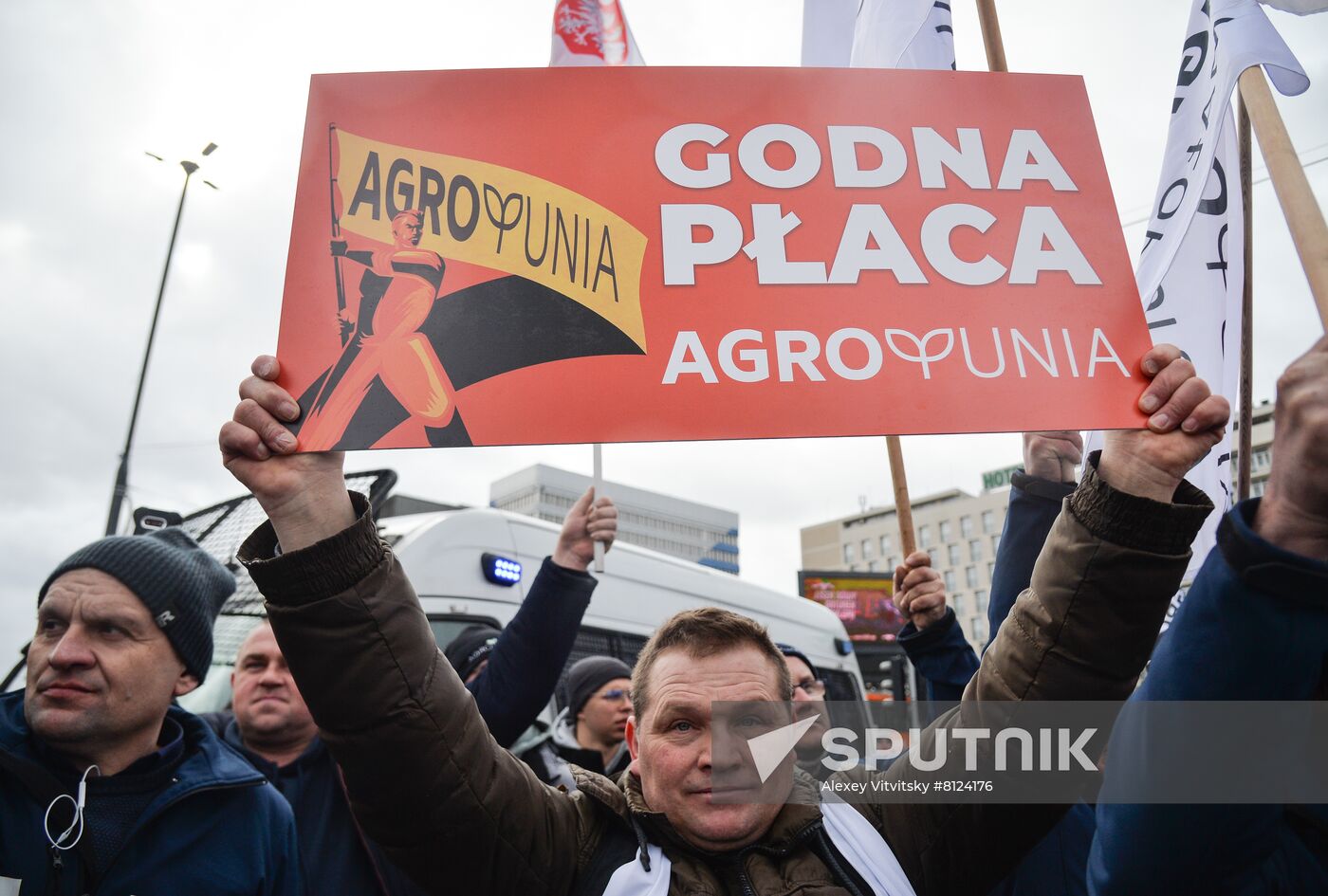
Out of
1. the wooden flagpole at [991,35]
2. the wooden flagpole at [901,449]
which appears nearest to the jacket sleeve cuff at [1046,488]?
the wooden flagpole at [901,449]

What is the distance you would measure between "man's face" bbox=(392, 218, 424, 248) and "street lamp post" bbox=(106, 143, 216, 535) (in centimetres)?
880

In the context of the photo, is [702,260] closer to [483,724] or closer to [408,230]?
[408,230]

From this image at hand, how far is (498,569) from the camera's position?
5246mm

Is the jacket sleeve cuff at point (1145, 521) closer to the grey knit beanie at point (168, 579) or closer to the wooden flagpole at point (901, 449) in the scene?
the wooden flagpole at point (901, 449)

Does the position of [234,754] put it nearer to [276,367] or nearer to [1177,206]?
[276,367]

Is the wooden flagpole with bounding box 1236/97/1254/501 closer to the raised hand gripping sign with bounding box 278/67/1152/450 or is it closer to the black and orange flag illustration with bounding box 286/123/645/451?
the raised hand gripping sign with bounding box 278/67/1152/450

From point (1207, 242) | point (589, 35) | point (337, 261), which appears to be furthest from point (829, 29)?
point (337, 261)

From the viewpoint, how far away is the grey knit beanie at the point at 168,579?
227 cm

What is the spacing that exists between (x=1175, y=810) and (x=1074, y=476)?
153 centimetres

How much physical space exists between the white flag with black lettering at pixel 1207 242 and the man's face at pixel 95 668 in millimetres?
2974

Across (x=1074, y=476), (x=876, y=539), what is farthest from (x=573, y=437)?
(x=876, y=539)

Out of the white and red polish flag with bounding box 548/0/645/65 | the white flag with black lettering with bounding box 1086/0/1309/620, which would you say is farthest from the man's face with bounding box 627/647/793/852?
the white and red polish flag with bounding box 548/0/645/65

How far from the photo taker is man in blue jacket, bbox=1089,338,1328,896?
1175 millimetres

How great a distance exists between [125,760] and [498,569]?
3.11 m
